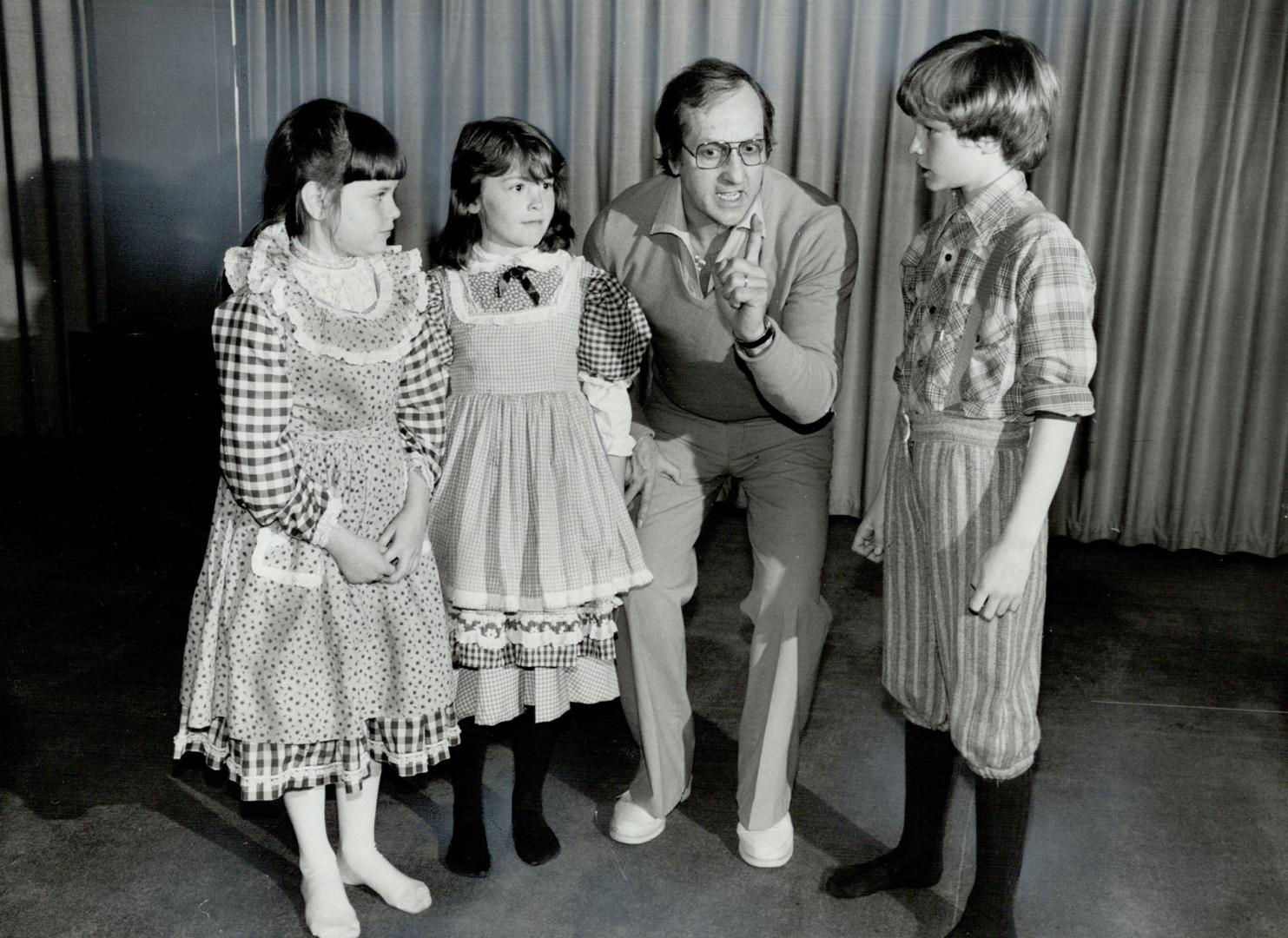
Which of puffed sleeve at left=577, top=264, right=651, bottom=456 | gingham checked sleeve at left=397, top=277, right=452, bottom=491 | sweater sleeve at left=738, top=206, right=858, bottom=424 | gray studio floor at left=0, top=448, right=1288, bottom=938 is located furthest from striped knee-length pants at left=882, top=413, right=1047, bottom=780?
gingham checked sleeve at left=397, top=277, right=452, bottom=491

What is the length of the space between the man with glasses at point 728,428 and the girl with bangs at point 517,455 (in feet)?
0.54

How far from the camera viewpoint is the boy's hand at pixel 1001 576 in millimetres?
1627

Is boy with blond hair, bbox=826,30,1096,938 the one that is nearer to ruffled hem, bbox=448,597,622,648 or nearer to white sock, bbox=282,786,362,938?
ruffled hem, bbox=448,597,622,648

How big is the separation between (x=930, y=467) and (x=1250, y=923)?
3.17 feet

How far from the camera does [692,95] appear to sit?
2023mm

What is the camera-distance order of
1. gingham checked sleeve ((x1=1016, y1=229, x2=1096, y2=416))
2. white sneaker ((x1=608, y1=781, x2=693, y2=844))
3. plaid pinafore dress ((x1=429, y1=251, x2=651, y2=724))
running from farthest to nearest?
white sneaker ((x1=608, y1=781, x2=693, y2=844)) < plaid pinafore dress ((x1=429, y1=251, x2=651, y2=724)) < gingham checked sleeve ((x1=1016, y1=229, x2=1096, y2=416))

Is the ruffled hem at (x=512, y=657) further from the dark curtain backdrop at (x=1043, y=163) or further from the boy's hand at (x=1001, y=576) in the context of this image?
the dark curtain backdrop at (x=1043, y=163)

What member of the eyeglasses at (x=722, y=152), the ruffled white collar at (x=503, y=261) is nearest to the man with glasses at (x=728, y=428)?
the eyeglasses at (x=722, y=152)

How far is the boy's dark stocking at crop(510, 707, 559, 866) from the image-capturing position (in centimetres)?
211

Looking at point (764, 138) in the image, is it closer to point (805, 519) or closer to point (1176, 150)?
point (805, 519)

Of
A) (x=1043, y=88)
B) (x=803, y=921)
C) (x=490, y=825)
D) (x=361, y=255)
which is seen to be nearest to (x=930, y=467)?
(x=1043, y=88)

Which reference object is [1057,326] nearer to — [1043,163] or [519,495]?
[519,495]

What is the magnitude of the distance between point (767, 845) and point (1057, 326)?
106 centimetres

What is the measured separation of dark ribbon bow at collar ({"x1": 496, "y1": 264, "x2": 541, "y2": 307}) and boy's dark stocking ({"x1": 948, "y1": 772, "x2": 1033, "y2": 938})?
1.04m
